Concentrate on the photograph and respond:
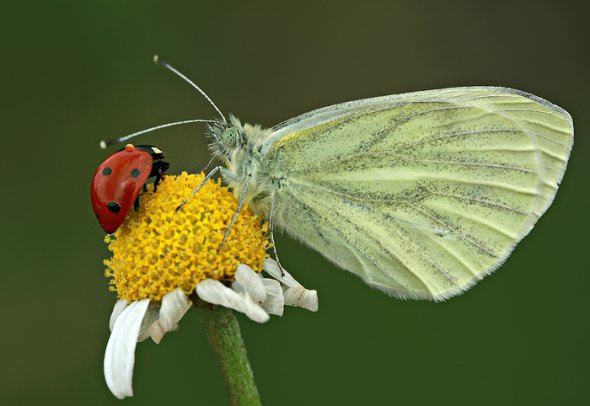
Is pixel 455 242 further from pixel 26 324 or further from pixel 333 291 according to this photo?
pixel 26 324

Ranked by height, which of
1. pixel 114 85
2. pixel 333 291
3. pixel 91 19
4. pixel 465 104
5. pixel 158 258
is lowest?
pixel 333 291

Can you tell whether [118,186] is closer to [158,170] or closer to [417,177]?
[158,170]

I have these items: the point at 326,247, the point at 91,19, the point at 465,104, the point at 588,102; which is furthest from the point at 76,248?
the point at 588,102

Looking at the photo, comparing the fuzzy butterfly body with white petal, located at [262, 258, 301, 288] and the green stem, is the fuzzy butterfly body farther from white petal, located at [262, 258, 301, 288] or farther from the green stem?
the green stem

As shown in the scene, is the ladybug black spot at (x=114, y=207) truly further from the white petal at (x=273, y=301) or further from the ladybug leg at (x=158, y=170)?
the white petal at (x=273, y=301)

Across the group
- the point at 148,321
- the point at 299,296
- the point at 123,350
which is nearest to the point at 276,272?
the point at 299,296

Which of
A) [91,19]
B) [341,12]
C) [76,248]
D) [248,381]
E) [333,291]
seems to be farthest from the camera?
[341,12]

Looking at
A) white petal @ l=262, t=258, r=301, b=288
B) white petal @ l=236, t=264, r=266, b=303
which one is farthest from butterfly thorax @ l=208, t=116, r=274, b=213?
white petal @ l=236, t=264, r=266, b=303
